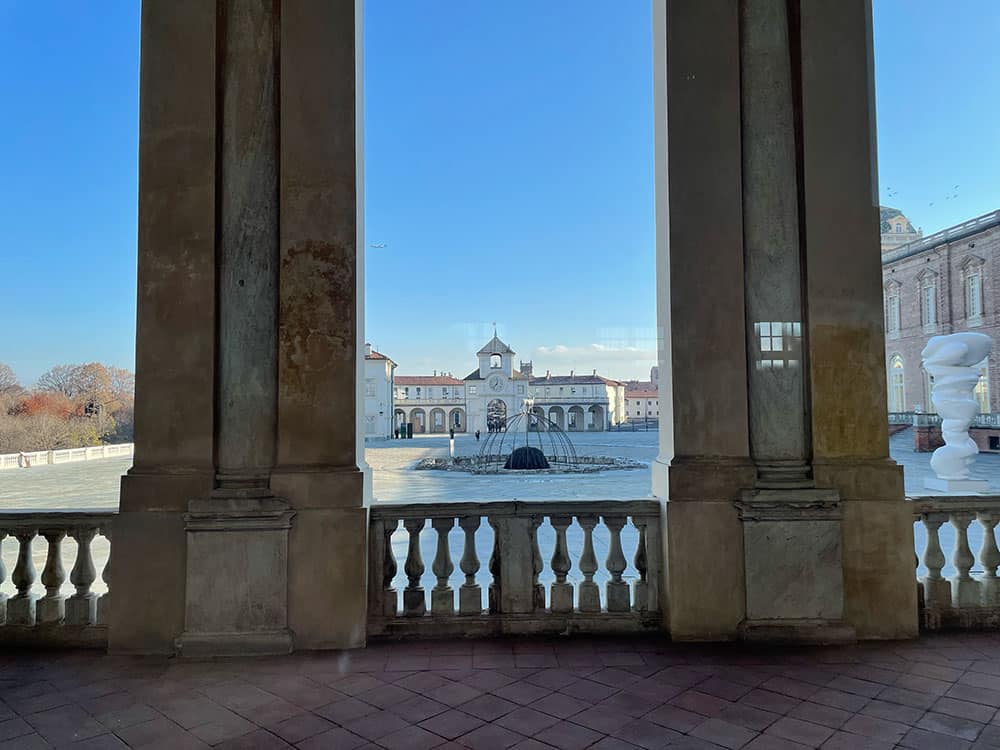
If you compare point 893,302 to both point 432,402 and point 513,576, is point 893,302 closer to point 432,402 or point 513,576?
point 513,576

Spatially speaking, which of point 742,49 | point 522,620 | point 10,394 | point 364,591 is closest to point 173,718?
point 364,591

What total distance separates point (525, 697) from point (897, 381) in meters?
13.7

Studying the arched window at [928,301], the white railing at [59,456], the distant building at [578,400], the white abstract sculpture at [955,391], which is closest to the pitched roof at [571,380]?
the distant building at [578,400]

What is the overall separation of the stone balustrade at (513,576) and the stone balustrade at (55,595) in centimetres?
169

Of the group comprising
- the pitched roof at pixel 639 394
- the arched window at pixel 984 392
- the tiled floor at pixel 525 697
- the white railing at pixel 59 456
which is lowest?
the white railing at pixel 59 456

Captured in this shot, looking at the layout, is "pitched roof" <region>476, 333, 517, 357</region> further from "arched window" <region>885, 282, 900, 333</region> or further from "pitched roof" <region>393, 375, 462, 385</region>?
"arched window" <region>885, 282, 900, 333</region>

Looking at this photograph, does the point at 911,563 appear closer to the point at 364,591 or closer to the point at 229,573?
the point at 364,591

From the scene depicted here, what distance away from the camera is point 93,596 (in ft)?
12.8

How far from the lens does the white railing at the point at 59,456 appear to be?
985 inches

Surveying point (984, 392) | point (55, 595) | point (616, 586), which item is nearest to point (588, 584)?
point (616, 586)

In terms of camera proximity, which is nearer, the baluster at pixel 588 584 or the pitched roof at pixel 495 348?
the baluster at pixel 588 584

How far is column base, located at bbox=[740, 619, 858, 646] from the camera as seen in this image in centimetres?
379

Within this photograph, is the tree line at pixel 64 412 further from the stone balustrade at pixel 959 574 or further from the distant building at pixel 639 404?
the distant building at pixel 639 404

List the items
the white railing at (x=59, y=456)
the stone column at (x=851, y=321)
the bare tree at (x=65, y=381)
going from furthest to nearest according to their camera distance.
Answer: the bare tree at (x=65, y=381), the white railing at (x=59, y=456), the stone column at (x=851, y=321)
